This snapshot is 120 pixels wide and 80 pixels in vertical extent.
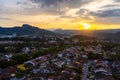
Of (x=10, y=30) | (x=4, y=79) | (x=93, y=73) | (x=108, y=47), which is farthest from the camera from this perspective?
(x=10, y=30)

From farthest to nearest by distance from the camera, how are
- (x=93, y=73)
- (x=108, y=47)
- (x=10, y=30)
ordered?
1. (x=10, y=30)
2. (x=108, y=47)
3. (x=93, y=73)

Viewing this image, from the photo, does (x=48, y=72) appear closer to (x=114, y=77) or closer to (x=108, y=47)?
(x=114, y=77)

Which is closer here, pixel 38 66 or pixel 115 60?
pixel 38 66

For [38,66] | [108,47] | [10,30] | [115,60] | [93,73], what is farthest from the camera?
[10,30]

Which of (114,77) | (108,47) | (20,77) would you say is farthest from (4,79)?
(108,47)

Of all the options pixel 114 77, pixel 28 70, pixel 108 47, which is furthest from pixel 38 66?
pixel 108 47

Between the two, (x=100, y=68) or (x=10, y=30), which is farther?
(x=10, y=30)

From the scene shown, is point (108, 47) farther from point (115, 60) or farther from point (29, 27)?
point (29, 27)

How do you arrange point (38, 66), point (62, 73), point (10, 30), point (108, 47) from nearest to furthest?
point (62, 73), point (38, 66), point (108, 47), point (10, 30)
